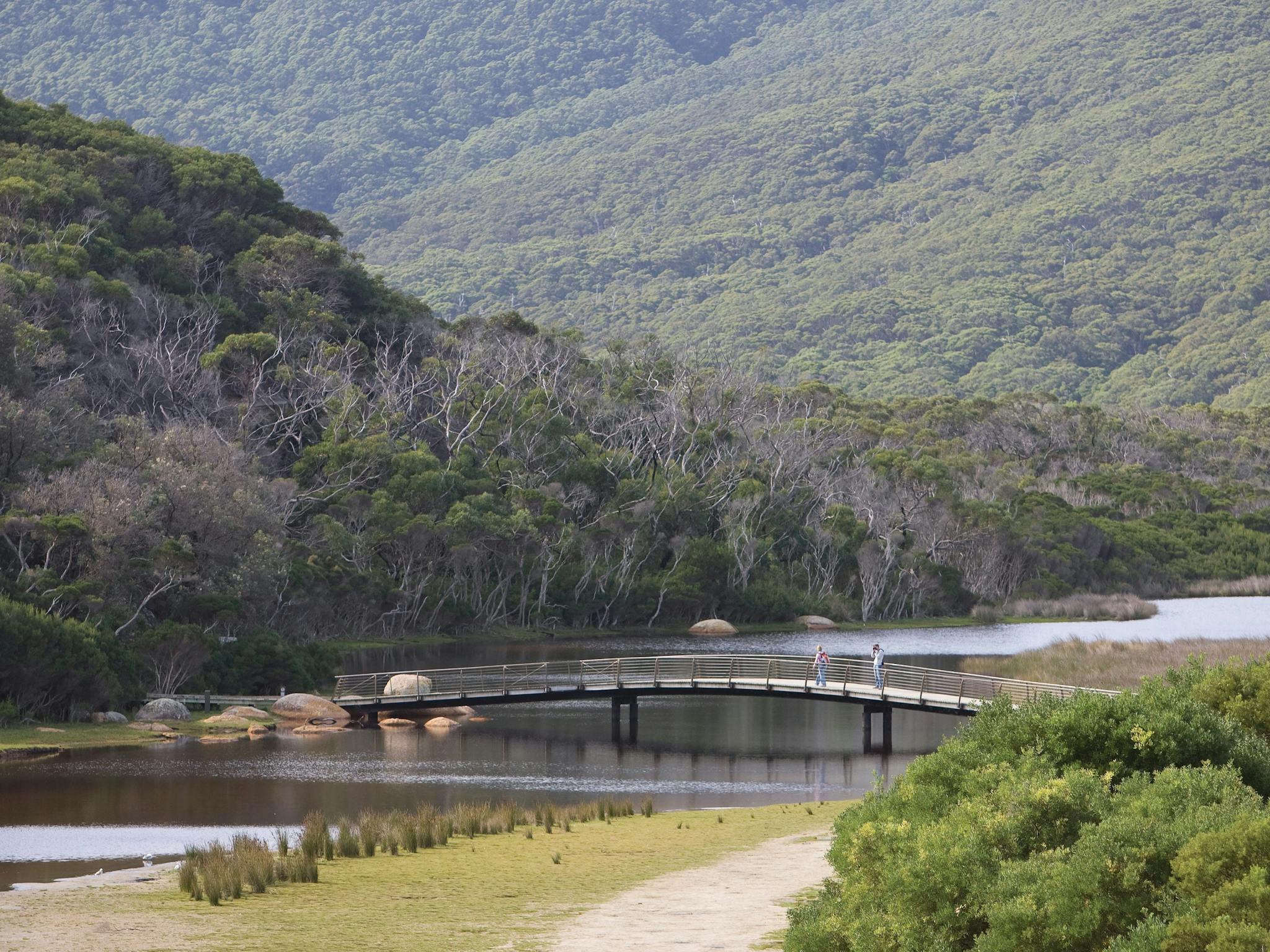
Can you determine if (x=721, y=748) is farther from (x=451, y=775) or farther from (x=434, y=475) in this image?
(x=434, y=475)

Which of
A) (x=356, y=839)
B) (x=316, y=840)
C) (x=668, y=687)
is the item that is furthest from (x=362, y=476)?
(x=316, y=840)

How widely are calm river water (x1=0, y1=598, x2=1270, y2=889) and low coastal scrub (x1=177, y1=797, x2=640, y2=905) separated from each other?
2173 mm

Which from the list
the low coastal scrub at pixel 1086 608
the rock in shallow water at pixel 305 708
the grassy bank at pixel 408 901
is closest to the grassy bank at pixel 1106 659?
the rock in shallow water at pixel 305 708

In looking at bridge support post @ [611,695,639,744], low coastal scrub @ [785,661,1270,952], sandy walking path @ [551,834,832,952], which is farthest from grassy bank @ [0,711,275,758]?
low coastal scrub @ [785,661,1270,952]

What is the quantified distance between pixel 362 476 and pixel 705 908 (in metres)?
54.9

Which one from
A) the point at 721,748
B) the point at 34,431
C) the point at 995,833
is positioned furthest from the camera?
the point at 34,431

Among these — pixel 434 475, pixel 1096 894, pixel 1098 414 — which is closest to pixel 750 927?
pixel 1096 894

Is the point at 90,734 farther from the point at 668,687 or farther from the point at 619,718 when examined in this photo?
the point at 668,687

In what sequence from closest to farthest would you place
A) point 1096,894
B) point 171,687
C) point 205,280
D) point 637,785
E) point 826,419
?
point 1096,894 < point 637,785 < point 171,687 < point 205,280 < point 826,419

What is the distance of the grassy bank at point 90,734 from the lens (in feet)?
113

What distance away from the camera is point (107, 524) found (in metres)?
42.6

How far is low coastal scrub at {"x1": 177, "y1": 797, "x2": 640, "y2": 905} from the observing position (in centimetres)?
1877

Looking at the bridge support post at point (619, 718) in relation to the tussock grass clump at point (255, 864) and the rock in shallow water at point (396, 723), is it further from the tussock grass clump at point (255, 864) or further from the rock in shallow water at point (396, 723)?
the tussock grass clump at point (255, 864)

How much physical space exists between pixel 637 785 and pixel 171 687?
1525 cm
